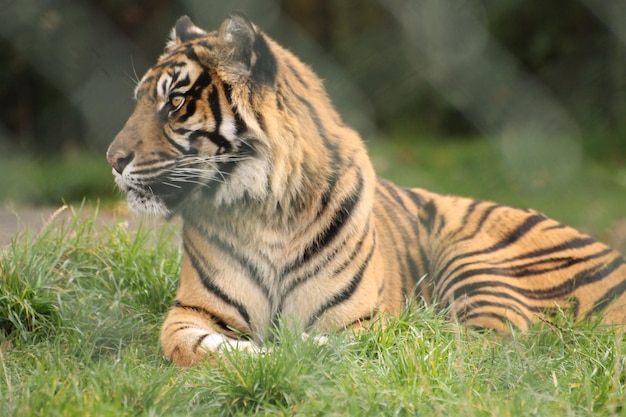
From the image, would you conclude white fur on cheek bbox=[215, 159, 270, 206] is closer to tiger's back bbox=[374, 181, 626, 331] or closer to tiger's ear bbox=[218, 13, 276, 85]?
tiger's ear bbox=[218, 13, 276, 85]

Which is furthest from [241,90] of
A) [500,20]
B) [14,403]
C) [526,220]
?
[500,20]

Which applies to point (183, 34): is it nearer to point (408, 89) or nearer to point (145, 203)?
point (145, 203)

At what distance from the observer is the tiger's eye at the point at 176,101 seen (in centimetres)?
282

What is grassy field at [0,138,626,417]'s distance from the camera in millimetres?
2180

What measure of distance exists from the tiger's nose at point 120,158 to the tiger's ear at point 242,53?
41 cm

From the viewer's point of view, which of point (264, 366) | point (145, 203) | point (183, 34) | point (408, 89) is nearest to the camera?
point (264, 366)

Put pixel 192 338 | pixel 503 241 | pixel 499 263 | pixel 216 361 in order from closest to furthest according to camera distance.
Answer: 1. pixel 216 361
2. pixel 192 338
3. pixel 499 263
4. pixel 503 241

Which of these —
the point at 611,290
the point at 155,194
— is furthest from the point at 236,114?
the point at 611,290

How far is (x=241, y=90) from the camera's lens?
9.14 feet

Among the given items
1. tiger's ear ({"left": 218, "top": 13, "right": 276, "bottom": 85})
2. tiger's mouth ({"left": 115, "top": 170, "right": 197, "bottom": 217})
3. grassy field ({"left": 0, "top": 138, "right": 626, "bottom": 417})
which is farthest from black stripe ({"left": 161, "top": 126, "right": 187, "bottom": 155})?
grassy field ({"left": 0, "top": 138, "right": 626, "bottom": 417})

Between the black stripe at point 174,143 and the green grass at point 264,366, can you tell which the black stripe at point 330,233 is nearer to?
the green grass at point 264,366

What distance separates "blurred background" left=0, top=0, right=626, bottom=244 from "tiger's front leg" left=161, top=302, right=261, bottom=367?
292cm

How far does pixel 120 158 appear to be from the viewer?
2.76m

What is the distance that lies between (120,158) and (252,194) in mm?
446
